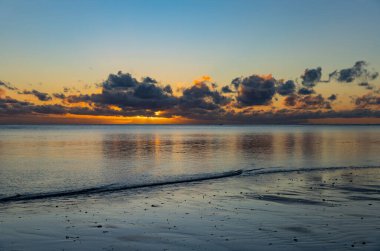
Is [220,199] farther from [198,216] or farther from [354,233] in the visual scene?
[354,233]

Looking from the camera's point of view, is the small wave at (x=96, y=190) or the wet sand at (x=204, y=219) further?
the small wave at (x=96, y=190)

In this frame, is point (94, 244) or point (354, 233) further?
point (354, 233)

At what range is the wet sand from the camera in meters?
14.0

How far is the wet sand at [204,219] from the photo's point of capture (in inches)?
552

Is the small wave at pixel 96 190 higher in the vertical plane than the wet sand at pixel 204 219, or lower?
lower

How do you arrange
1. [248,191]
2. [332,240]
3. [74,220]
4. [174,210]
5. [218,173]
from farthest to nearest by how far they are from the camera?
[218,173]
[248,191]
[174,210]
[74,220]
[332,240]

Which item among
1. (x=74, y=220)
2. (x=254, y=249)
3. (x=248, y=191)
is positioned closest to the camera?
(x=254, y=249)

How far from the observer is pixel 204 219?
17.6 meters

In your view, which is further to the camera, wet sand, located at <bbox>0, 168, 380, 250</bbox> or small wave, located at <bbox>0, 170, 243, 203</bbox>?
small wave, located at <bbox>0, 170, 243, 203</bbox>

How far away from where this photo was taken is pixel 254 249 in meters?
13.2

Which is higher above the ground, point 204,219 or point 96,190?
point 204,219

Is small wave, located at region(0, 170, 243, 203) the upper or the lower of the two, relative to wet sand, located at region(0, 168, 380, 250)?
lower

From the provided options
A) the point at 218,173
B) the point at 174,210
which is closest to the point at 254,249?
the point at 174,210

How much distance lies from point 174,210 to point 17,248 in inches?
329
